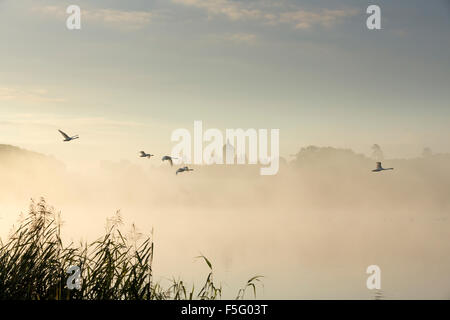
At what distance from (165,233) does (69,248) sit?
42.4m

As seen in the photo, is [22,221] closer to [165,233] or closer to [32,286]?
[32,286]

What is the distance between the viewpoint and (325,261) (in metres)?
35.7

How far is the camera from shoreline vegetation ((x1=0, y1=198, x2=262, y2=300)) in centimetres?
945

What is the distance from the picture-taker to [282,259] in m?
35.1

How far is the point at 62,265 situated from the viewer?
32.4 feet

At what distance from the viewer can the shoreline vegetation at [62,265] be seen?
31.0 ft

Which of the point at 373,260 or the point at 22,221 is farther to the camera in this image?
the point at 373,260

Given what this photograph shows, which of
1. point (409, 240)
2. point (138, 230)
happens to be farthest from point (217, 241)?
point (138, 230)

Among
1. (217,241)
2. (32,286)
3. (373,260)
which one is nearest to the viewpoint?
(32,286)

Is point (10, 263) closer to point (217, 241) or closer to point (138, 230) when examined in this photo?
point (138, 230)
